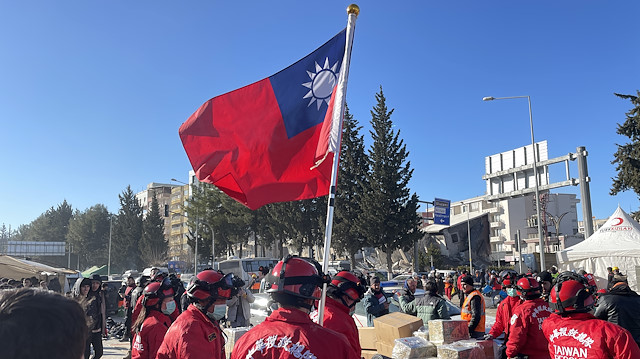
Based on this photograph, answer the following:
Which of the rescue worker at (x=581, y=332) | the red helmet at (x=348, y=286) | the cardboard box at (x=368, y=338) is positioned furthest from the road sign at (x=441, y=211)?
the rescue worker at (x=581, y=332)

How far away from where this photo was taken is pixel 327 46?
228 inches

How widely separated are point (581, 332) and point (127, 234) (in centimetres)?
8337

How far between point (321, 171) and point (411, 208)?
37.1m

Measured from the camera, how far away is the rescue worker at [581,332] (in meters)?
3.70

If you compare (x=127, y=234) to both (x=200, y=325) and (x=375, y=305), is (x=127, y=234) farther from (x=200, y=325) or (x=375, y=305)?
(x=200, y=325)

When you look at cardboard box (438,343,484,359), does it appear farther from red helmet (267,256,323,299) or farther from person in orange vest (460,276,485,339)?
red helmet (267,256,323,299)

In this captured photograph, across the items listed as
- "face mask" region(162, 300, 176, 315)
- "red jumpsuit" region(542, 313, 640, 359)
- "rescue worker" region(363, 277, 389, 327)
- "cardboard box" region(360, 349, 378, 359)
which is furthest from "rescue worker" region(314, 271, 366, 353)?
"rescue worker" region(363, 277, 389, 327)

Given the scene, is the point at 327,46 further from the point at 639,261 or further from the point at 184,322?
the point at 639,261

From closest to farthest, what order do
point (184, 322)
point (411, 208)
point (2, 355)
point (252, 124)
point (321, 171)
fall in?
point (2, 355), point (184, 322), point (321, 171), point (252, 124), point (411, 208)

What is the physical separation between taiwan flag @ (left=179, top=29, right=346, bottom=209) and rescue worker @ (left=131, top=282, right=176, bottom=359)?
1.32 m

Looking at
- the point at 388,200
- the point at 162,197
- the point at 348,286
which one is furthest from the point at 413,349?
the point at 162,197

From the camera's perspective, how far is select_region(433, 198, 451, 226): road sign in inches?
1239

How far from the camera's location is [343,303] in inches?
190

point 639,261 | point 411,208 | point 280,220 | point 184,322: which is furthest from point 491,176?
point 184,322
